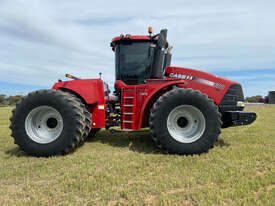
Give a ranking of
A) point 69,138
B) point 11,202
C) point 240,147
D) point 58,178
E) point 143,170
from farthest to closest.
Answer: point 240,147 < point 69,138 < point 143,170 < point 58,178 < point 11,202

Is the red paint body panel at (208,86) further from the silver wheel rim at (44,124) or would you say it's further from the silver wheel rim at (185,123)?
the silver wheel rim at (44,124)

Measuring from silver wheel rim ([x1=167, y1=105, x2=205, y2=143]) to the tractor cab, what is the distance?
1.24 metres

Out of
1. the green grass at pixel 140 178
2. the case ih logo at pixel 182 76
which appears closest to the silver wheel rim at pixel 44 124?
the green grass at pixel 140 178

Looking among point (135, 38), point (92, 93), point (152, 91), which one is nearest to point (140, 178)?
point (152, 91)

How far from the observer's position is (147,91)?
395 centimetres

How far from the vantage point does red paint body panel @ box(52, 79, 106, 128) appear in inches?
157

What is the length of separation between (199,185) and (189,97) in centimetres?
168

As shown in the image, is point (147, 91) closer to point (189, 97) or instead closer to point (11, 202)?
point (189, 97)

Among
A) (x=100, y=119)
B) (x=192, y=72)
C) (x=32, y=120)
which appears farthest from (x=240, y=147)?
(x=32, y=120)

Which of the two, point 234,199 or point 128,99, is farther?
point 128,99

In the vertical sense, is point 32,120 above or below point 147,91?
below

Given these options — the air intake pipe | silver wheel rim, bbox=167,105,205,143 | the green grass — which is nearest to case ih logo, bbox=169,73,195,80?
the air intake pipe

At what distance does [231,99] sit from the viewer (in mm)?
4023

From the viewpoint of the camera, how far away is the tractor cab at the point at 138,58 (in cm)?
445
